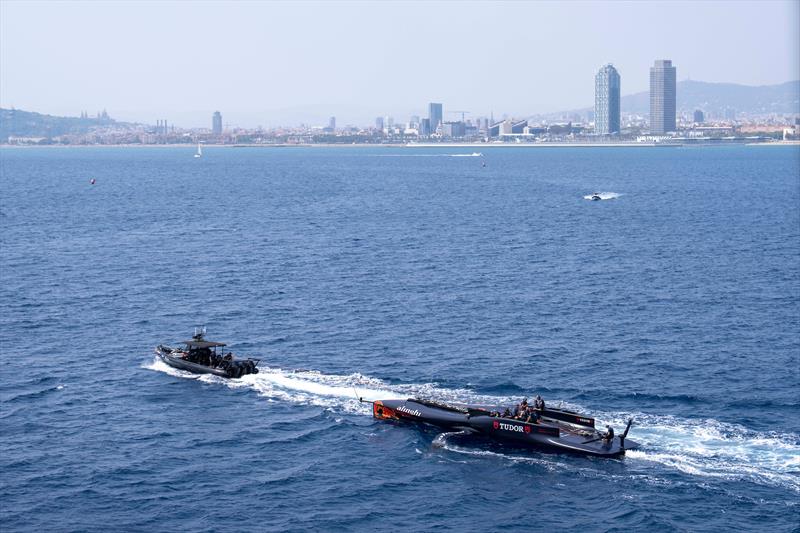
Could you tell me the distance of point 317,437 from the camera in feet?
252

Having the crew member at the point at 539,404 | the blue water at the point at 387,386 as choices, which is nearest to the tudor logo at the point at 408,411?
the blue water at the point at 387,386

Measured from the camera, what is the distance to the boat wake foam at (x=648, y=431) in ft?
228

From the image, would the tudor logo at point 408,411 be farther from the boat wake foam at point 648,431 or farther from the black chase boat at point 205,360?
the black chase boat at point 205,360

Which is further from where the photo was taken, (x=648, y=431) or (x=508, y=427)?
(x=648, y=431)

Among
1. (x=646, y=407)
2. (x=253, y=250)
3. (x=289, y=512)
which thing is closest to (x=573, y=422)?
(x=646, y=407)

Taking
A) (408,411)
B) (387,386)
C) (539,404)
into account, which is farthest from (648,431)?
(387,386)

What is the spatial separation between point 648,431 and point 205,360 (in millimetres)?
40575

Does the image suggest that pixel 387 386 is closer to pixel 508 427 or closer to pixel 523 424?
pixel 508 427

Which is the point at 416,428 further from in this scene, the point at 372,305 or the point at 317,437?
the point at 372,305

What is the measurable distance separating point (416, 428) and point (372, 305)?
41.6 metres

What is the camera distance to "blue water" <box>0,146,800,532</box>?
64812 millimetres

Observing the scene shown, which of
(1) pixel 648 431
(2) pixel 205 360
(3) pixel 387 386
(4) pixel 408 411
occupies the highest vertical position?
(2) pixel 205 360

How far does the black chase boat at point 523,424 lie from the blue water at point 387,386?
38.9 inches

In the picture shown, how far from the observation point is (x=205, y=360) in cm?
9362
